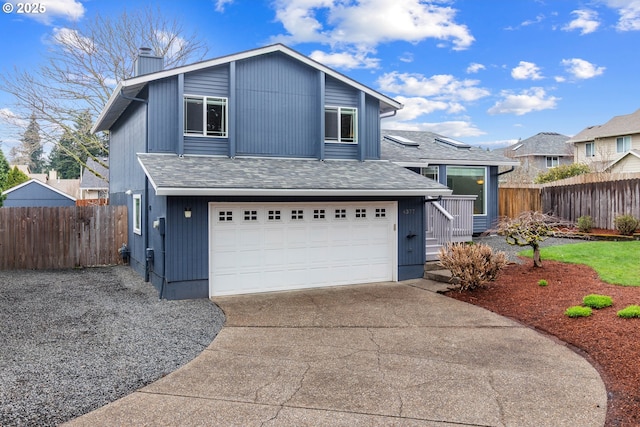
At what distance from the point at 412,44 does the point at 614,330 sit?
17207 mm

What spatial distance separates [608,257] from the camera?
1097 centimetres

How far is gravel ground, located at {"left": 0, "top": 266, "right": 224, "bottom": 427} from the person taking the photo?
14.2ft

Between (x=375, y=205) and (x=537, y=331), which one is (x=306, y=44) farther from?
(x=537, y=331)

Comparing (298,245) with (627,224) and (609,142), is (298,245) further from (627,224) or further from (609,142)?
(609,142)

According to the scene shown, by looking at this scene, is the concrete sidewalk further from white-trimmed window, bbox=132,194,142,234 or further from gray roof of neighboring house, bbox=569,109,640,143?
gray roof of neighboring house, bbox=569,109,640,143

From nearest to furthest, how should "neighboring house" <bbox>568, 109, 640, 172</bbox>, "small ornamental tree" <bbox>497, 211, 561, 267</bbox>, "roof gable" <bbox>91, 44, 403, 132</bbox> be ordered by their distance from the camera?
"roof gable" <bbox>91, 44, 403, 132</bbox>
"small ornamental tree" <bbox>497, 211, 561, 267</bbox>
"neighboring house" <bbox>568, 109, 640, 172</bbox>

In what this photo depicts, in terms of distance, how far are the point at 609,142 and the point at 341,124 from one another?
98.3ft

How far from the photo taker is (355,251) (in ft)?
34.8

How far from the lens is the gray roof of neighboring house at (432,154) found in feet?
49.4

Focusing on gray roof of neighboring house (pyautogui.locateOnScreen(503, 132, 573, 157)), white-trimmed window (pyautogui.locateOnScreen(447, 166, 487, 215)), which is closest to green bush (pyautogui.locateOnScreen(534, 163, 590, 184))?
white-trimmed window (pyautogui.locateOnScreen(447, 166, 487, 215))

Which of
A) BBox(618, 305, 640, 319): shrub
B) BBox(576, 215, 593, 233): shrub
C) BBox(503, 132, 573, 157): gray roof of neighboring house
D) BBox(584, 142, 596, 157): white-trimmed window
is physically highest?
BBox(503, 132, 573, 157): gray roof of neighboring house

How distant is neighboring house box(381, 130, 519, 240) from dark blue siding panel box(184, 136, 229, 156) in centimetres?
672

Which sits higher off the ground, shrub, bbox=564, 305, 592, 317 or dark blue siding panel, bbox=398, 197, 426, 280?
dark blue siding panel, bbox=398, 197, 426, 280

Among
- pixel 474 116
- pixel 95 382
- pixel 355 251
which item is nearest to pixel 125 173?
pixel 355 251
